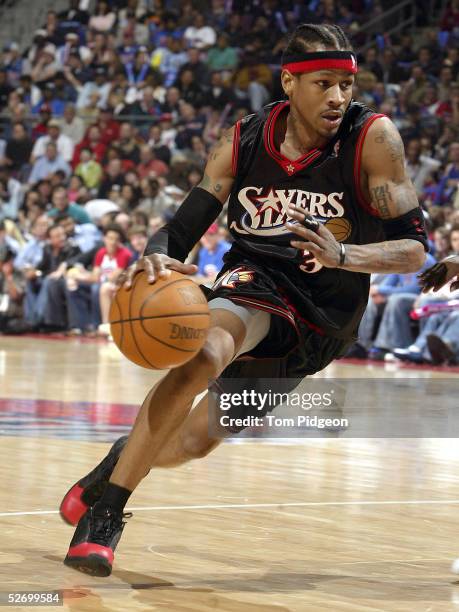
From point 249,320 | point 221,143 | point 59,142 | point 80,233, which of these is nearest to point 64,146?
point 59,142

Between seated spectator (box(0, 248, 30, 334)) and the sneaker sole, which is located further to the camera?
seated spectator (box(0, 248, 30, 334))

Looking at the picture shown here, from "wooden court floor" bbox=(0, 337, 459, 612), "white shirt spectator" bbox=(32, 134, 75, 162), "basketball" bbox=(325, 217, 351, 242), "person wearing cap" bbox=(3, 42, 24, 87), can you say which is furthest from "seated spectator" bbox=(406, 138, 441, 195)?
"basketball" bbox=(325, 217, 351, 242)

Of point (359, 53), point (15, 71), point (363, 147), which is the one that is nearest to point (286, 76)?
point (363, 147)

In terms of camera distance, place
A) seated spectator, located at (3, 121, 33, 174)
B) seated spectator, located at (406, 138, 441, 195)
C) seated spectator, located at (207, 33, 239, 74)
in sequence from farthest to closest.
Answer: seated spectator, located at (3, 121, 33, 174) → seated spectator, located at (207, 33, 239, 74) → seated spectator, located at (406, 138, 441, 195)

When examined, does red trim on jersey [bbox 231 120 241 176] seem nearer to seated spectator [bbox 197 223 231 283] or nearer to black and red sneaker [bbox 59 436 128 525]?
black and red sneaker [bbox 59 436 128 525]

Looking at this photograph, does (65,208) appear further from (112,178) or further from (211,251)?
(211,251)

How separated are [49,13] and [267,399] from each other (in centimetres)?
2068

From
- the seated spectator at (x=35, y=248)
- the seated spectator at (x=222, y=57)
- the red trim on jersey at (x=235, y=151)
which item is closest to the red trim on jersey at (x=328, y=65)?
the red trim on jersey at (x=235, y=151)

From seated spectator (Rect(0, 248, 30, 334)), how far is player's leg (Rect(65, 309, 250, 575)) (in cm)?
1378

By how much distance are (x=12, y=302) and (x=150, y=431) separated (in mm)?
14207

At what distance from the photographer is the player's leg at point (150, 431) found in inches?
164

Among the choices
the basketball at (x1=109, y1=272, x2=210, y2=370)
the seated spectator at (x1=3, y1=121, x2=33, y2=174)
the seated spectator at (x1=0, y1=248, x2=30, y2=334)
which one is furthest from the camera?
the seated spectator at (x1=3, y1=121, x2=33, y2=174)

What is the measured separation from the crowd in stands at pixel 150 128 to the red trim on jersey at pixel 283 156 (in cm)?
788

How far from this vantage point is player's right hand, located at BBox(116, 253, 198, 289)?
168 inches
